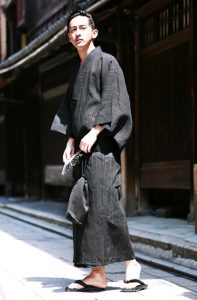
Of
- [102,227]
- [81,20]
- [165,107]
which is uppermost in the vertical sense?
[81,20]

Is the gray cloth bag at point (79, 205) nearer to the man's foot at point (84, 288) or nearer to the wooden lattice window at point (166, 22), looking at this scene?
the man's foot at point (84, 288)

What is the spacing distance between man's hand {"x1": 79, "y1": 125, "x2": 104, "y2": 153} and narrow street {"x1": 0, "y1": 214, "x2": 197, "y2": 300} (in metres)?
1.13

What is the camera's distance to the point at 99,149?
5195mm

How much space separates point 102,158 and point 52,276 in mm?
1617

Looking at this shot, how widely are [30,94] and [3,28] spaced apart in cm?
434

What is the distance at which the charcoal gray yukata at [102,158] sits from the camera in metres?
5.05

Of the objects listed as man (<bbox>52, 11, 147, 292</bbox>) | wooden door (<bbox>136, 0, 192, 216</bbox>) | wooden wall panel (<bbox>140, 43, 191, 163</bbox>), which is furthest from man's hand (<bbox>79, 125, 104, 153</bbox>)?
wooden wall panel (<bbox>140, 43, 191, 163</bbox>)

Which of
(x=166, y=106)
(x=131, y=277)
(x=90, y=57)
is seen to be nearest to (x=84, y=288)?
(x=131, y=277)

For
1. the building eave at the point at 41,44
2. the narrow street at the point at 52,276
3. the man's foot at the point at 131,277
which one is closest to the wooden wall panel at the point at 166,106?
the building eave at the point at 41,44

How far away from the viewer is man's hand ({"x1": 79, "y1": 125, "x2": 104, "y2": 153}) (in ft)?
16.6

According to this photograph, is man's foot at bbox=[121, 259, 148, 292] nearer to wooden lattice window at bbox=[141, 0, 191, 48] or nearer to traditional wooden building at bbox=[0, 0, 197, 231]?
traditional wooden building at bbox=[0, 0, 197, 231]

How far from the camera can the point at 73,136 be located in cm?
538

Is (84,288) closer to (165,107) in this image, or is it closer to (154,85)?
(165,107)

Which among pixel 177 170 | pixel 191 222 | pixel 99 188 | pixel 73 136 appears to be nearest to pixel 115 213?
pixel 99 188
